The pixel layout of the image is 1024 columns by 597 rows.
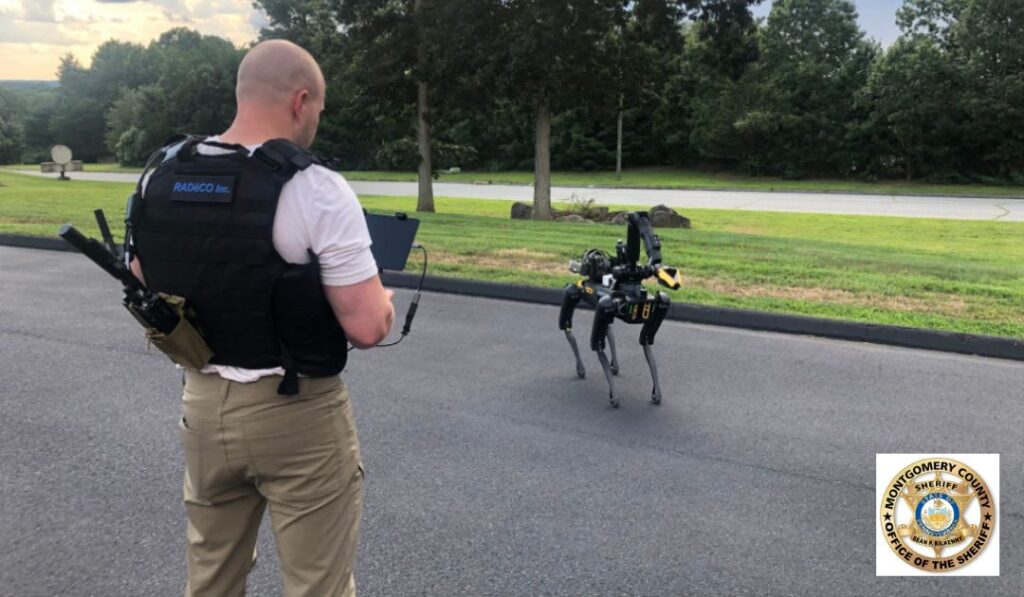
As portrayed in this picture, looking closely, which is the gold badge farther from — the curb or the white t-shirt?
the curb

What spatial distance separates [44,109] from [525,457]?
101 m

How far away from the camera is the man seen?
194cm

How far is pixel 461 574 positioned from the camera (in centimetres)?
313

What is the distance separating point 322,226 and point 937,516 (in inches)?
124

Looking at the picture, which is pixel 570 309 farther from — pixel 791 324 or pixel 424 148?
pixel 424 148

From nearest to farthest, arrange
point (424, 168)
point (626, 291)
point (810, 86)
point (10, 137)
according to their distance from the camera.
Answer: point (626, 291), point (424, 168), point (810, 86), point (10, 137)

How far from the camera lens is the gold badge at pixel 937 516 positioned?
10.9 ft

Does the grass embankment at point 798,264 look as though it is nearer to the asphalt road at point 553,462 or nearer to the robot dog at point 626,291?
the asphalt road at point 553,462

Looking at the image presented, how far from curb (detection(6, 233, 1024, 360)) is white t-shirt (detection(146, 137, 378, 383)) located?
5.84 metres

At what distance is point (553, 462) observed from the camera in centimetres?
423

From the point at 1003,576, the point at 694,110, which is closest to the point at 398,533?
the point at 1003,576

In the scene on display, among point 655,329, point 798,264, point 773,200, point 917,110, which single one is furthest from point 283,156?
point 917,110

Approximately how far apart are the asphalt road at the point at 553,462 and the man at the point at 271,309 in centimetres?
101

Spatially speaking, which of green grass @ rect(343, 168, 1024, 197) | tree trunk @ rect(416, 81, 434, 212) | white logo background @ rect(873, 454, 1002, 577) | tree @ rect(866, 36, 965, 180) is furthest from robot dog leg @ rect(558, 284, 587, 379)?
tree @ rect(866, 36, 965, 180)
